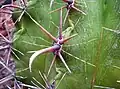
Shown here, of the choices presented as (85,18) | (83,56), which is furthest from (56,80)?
(85,18)

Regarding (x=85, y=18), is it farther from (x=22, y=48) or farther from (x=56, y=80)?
(x=22, y=48)

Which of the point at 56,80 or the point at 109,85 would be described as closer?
the point at 109,85

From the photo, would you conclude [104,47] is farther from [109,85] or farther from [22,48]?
[22,48]

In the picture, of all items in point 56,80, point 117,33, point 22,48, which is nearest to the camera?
point 117,33

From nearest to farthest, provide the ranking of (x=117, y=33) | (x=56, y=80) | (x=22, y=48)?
(x=117, y=33)
(x=56, y=80)
(x=22, y=48)

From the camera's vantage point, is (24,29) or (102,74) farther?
(24,29)

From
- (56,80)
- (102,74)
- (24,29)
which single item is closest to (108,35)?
(102,74)

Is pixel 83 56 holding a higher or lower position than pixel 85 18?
lower

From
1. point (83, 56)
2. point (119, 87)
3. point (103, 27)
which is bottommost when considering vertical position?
point (119, 87)

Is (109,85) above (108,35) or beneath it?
beneath
